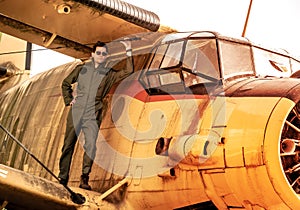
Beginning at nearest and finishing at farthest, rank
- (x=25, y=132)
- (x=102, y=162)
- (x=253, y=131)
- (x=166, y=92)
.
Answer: (x=253, y=131)
(x=166, y=92)
(x=102, y=162)
(x=25, y=132)

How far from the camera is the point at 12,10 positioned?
671 cm

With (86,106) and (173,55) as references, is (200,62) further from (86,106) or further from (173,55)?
(86,106)

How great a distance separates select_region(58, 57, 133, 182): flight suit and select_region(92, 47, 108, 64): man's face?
8 cm

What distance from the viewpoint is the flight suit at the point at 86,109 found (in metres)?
6.16

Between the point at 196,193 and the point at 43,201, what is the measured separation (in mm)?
1435

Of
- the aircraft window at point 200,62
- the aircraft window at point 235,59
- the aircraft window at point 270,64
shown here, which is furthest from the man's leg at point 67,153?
the aircraft window at point 270,64

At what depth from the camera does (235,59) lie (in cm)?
583

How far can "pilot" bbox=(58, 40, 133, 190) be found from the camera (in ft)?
20.1

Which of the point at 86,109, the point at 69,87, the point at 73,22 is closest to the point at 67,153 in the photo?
the point at 86,109

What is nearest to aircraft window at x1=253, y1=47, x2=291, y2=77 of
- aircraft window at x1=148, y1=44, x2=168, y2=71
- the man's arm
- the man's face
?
aircraft window at x1=148, y1=44, x2=168, y2=71

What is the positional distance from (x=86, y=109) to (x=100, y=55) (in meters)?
0.64

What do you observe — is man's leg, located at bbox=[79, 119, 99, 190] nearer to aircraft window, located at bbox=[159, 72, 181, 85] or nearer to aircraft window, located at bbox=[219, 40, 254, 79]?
aircraft window, located at bbox=[159, 72, 181, 85]

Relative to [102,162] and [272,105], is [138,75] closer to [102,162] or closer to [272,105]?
[102,162]

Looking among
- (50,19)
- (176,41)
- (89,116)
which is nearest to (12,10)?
(50,19)
